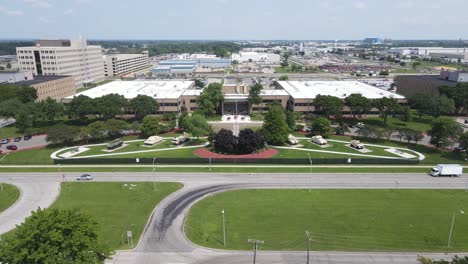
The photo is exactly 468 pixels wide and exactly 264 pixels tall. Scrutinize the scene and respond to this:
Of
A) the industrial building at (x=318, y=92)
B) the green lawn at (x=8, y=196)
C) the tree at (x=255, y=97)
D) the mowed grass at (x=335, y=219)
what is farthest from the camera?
the tree at (x=255, y=97)

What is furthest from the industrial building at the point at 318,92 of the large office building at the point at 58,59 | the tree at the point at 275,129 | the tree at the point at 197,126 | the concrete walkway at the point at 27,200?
the large office building at the point at 58,59

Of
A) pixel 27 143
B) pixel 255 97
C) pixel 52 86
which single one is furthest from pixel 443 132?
pixel 52 86

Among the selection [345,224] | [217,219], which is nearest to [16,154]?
[217,219]

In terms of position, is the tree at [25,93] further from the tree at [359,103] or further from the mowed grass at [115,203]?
the tree at [359,103]

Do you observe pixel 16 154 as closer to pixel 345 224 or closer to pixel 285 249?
pixel 285 249

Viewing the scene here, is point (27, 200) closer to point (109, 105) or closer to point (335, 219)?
point (109, 105)

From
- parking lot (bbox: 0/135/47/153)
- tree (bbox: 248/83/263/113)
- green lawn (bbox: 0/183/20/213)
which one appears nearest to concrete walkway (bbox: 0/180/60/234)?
green lawn (bbox: 0/183/20/213)

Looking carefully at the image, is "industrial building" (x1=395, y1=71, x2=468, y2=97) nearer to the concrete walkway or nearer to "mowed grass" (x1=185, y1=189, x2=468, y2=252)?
"mowed grass" (x1=185, y1=189, x2=468, y2=252)
